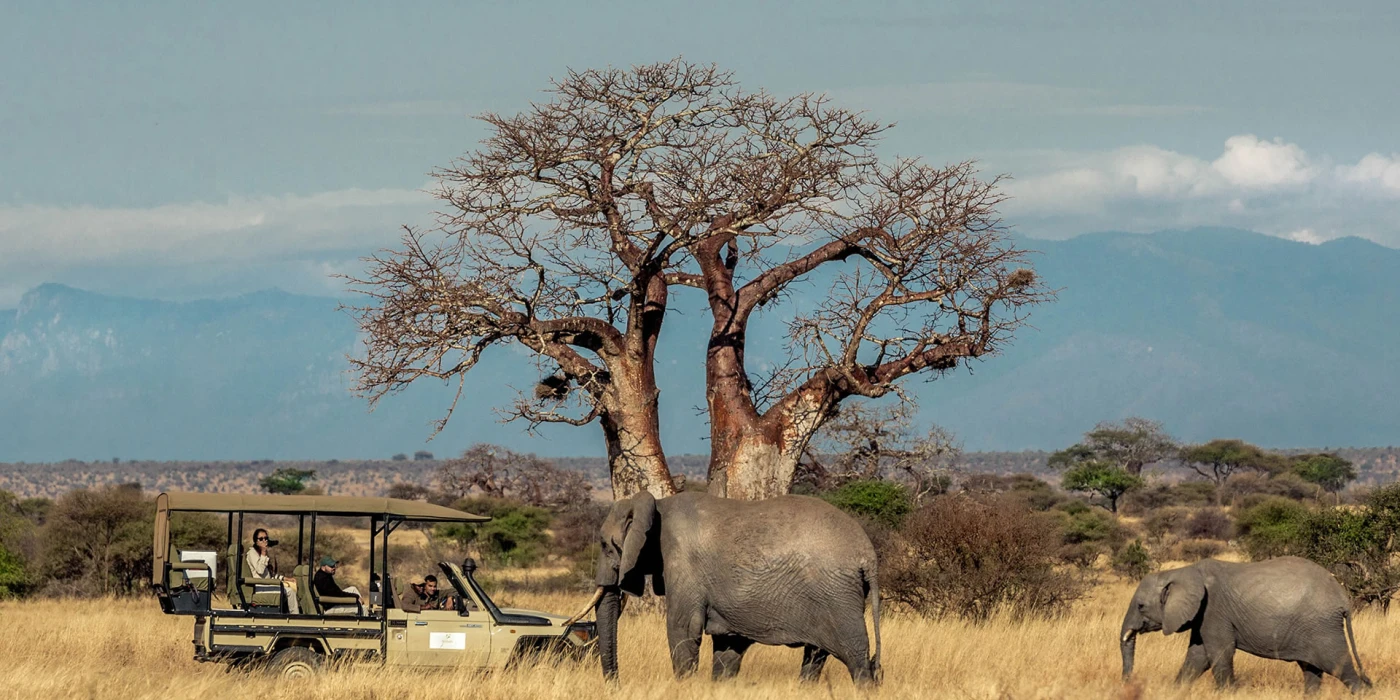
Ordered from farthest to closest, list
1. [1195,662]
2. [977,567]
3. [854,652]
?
[977,567]
[1195,662]
[854,652]

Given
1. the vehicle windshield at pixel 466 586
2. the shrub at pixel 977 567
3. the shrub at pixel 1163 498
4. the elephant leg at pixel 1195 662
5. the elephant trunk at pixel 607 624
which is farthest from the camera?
the shrub at pixel 1163 498

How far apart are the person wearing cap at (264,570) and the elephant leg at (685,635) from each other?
135 inches

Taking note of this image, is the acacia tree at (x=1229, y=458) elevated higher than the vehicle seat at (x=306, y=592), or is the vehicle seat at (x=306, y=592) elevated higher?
the acacia tree at (x=1229, y=458)

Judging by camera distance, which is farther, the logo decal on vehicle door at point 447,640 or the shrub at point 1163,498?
the shrub at point 1163,498

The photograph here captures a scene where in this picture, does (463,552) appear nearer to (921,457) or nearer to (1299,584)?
(921,457)

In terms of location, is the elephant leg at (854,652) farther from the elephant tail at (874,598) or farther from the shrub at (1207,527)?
the shrub at (1207,527)

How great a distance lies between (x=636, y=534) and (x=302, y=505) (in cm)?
310

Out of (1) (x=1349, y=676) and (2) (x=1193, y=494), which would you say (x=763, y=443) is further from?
(2) (x=1193, y=494)

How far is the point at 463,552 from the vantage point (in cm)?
4438

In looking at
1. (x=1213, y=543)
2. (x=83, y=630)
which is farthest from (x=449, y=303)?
(x=1213, y=543)

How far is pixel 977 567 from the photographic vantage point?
78.1 ft

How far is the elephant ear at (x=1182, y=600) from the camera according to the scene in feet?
53.0

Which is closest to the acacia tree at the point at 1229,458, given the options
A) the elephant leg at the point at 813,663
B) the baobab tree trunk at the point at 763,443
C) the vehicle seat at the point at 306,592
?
the baobab tree trunk at the point at 763,443

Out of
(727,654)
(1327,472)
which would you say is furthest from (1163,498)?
(727,654)
